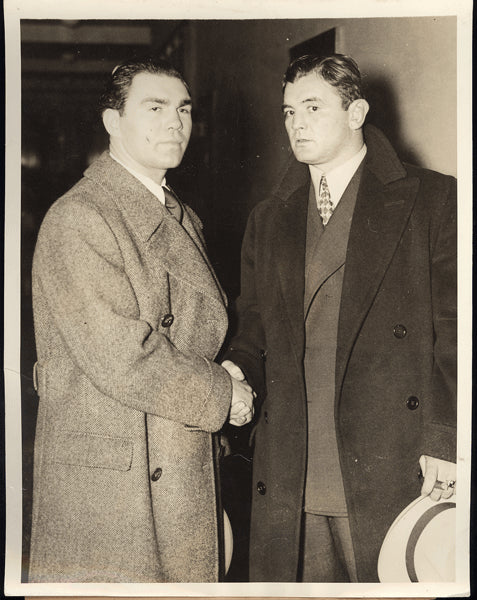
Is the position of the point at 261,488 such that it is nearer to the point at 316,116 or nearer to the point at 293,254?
the point at 293,254

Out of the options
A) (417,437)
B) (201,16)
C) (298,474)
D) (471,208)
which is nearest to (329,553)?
(298,474)

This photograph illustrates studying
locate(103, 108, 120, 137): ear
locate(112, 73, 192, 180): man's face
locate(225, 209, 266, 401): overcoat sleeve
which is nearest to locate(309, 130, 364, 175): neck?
locate(225, 209, 266, 401): overcoat sleeve

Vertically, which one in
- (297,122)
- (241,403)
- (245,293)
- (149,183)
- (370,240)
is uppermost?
(297,122)

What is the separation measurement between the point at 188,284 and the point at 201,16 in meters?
0.53

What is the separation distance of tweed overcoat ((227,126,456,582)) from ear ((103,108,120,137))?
0.32 metres

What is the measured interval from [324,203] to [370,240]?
0.39 ft

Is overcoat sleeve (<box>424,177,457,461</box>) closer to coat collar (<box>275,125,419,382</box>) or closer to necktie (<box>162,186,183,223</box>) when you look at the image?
coat collar (<box>275,125,419,382</box>)

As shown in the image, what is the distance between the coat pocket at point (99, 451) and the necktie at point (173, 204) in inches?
17.3

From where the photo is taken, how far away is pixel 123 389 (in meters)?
1.21

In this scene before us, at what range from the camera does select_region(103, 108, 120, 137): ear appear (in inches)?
49.9

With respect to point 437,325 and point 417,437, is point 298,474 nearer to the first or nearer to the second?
point 417,437

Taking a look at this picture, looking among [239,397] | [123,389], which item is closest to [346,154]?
[239,397]

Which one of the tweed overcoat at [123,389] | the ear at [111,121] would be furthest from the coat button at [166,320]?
the ear at [111,121]

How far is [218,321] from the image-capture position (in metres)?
1.28
